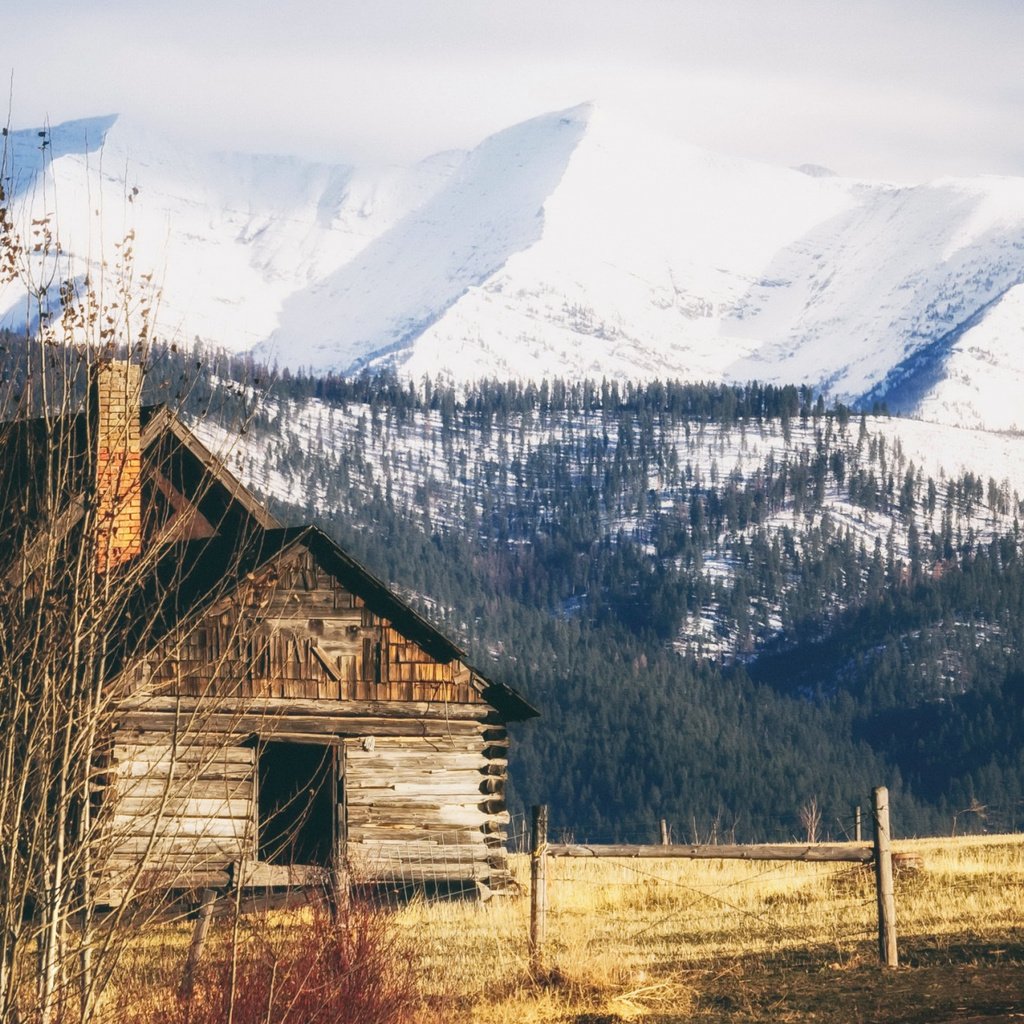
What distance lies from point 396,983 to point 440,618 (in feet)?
612

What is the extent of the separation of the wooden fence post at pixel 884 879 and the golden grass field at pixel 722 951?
24cm

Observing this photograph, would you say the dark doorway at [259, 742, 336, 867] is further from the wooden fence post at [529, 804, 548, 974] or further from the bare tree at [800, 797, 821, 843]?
the wooden fence post at [529, 804, 548, 974]

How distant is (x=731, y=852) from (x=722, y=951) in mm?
1714

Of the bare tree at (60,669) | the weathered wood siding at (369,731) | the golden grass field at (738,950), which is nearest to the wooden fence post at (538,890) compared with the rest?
the golden grass field at (738,950)

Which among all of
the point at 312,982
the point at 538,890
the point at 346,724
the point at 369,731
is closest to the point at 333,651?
the point at 346,724

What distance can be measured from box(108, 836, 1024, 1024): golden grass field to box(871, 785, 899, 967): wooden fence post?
0.24 metres

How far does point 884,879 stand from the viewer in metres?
15.9

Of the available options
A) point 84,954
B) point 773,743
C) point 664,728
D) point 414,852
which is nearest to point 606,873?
point 414,852

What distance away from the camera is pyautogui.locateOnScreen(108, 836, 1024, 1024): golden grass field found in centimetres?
1473

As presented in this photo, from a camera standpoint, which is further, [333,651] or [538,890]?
[333,651]

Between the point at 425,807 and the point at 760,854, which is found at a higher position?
the point at 425,807

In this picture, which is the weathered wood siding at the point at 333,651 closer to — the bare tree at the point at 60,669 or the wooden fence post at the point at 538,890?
the wooden fence post at the point at 538,890

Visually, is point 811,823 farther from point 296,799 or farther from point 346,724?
point 346,724

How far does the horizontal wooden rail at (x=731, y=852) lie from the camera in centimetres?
1628
